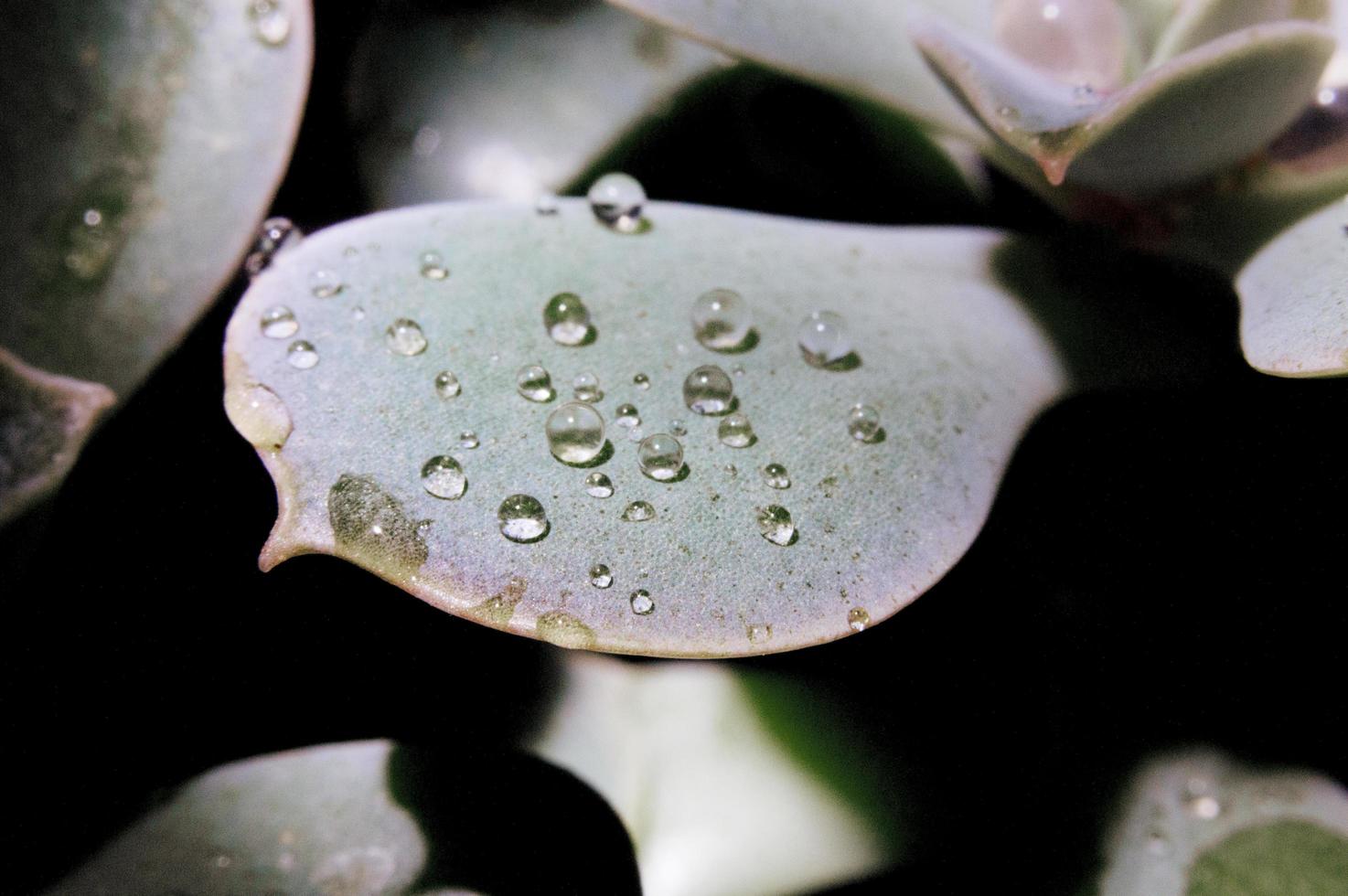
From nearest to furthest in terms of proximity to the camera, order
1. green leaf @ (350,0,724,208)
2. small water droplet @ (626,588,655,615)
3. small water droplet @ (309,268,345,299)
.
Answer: small water droplet @ (626,588,655,615), small water droplet @ (309,268,345,299), green leaf @ (350,0,724,208)

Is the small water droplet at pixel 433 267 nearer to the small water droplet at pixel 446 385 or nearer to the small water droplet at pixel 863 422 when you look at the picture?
the small water droplet at pixel 446 385

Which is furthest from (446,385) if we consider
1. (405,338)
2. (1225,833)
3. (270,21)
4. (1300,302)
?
(1225,833)

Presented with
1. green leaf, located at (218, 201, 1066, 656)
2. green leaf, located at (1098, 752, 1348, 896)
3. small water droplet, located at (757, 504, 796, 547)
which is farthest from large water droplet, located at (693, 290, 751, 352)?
green leaf, located at (1098, 752, 1348, 896)

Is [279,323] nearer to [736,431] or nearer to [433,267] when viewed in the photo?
[433,267]

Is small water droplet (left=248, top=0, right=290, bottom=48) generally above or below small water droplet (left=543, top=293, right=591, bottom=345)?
above

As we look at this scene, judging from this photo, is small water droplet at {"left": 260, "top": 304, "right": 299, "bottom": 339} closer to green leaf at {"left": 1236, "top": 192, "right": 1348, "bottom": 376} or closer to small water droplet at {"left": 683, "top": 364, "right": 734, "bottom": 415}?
small water droplet at {"left": 683, "top": 364, "right": 734, "bottom": 415}

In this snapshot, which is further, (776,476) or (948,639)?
(948,639)

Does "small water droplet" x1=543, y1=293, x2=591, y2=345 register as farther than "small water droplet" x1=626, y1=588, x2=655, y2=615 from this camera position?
Yes
